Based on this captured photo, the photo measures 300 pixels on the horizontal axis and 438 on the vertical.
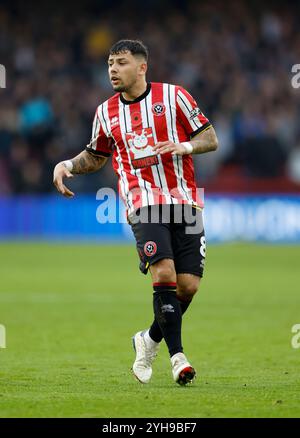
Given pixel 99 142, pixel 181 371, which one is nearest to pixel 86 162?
pixel 99 142

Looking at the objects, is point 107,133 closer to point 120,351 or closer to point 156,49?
point 120,351

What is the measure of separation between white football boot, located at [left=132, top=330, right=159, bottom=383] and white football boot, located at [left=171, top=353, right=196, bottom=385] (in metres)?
0.37

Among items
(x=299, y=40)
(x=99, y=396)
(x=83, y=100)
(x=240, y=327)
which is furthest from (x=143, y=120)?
(x=299, y=40)

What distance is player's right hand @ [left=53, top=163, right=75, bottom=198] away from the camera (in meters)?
7.80

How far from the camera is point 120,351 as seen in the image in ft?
31.2

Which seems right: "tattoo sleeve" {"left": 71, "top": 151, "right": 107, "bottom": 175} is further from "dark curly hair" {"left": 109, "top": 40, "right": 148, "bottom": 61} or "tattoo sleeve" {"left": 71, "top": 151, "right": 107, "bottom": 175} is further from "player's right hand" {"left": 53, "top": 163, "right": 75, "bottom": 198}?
"dark curly hair" {"left": 109, "top": 40, "right": 148, "bottom": 61}

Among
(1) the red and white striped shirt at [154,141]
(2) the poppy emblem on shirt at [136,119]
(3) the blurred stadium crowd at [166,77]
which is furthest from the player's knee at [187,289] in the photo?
(3) the blurred stadium crowd at [166,77]

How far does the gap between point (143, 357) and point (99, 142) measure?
1.70 meters

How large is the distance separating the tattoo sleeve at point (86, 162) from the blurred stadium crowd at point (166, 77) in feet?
50.3

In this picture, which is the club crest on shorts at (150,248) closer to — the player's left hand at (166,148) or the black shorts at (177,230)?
the black shorts at (177,230)

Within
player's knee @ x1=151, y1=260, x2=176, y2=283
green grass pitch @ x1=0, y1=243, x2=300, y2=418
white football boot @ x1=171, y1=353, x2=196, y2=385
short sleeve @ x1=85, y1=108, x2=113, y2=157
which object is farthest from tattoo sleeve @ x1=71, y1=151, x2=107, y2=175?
white football boot @ x1=171, y1=353, x2=196, y2=385

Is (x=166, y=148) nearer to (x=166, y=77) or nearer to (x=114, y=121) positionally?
(x=114, y=121)

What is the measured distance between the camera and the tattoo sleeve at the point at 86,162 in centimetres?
822

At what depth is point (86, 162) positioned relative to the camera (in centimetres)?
827
